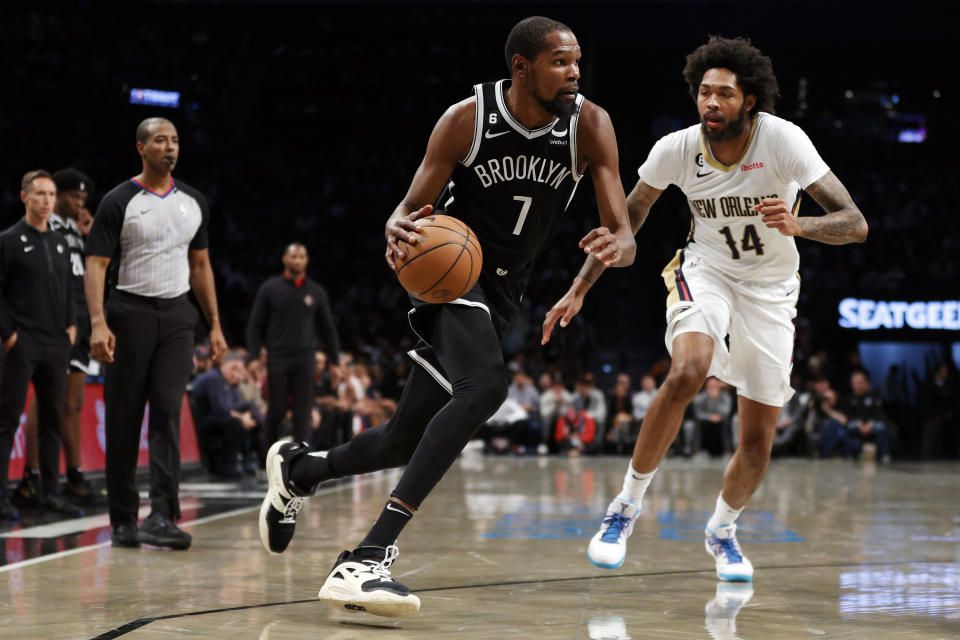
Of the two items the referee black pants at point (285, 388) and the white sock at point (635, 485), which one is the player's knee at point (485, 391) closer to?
the white sock at point (635, 485)

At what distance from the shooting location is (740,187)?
4605mm

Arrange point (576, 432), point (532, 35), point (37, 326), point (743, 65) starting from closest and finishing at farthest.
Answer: point (532, 35) → point (743, 65) → point (37, 326) → point (576, 432)

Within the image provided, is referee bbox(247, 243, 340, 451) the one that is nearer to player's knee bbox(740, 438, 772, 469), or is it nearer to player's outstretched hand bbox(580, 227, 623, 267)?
player's knee bbox(740, 438, 772, 469)

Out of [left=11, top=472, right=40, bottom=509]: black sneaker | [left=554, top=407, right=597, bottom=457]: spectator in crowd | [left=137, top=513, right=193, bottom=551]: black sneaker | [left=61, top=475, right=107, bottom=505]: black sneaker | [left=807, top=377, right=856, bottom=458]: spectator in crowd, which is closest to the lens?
[left=137, top=513, right=193, bottom=551]: black sneaker

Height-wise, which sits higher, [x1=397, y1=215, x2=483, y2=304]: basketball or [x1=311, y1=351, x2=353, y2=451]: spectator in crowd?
[x1=397, y1=215, x2=483, y2=304]: basketball

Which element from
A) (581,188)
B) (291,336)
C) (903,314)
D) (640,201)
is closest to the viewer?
(640,201)

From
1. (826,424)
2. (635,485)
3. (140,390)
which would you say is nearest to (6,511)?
(140,390)

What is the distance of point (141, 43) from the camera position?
2072 centimetres

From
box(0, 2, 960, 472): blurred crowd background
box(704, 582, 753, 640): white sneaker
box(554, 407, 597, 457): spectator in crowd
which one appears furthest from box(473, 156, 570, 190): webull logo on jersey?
box(554, 407, 597, 457): spectator in crowd

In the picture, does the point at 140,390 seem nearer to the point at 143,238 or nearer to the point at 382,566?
the point at 143,238

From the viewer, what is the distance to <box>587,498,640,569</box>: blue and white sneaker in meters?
4.35

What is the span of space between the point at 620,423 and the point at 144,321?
1151 cm

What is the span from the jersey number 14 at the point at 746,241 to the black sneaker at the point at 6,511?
4312 mm

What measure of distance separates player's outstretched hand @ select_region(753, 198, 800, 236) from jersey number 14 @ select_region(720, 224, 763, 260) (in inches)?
29.7
